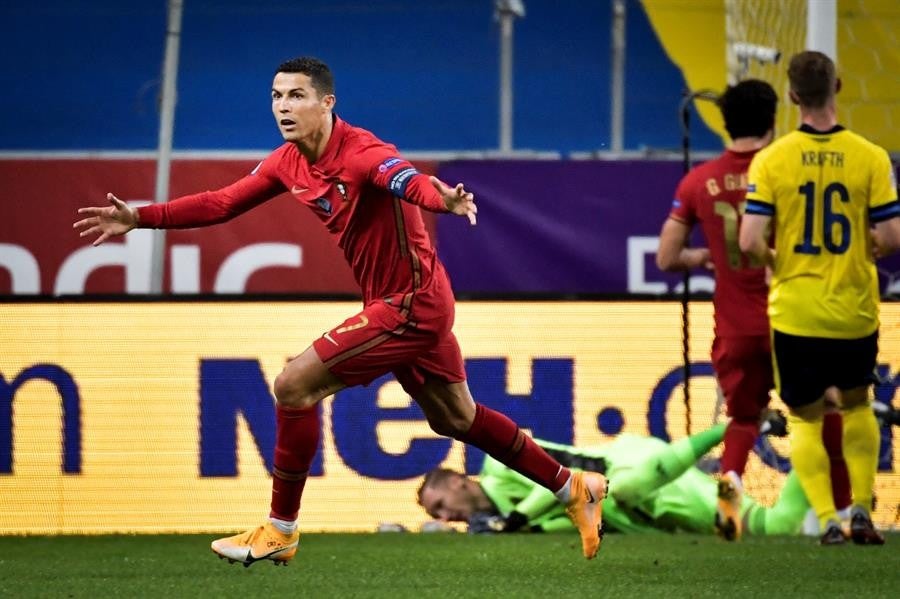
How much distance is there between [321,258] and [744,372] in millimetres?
2995

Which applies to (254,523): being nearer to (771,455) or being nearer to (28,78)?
(771,455)

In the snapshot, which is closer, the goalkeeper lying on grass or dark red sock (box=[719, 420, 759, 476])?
dark red sock (box=[719, 420, 759, 476])

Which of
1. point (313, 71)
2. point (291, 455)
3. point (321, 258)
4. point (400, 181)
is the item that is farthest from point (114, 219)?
point (321, 258)

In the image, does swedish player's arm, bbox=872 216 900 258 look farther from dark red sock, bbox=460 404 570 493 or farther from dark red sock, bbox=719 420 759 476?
dark red sock, bbox=460 404 570 493

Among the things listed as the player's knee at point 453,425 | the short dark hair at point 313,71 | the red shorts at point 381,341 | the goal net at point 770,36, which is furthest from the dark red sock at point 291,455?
the goal net at point 770,36

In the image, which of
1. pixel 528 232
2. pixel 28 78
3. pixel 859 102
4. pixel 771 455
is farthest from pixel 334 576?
pixel 28 78

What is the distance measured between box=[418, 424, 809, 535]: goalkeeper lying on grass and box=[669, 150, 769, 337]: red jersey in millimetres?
855

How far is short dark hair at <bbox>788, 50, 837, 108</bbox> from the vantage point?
6121mm

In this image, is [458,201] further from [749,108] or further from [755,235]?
[749,108]

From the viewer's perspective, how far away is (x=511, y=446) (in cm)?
561

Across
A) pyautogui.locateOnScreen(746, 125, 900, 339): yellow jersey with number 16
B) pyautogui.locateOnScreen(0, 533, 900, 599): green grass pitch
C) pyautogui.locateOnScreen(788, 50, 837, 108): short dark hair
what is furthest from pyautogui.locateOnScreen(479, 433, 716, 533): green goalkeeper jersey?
pyautogui.locateOnScreen(788, 50, 837, 108): short dark hair

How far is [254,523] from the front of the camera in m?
7.84

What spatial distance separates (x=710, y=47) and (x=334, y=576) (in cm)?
528

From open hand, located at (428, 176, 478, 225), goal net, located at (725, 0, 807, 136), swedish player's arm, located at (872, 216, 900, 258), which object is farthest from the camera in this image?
goal net, located at (725, 0, 807, 136)
